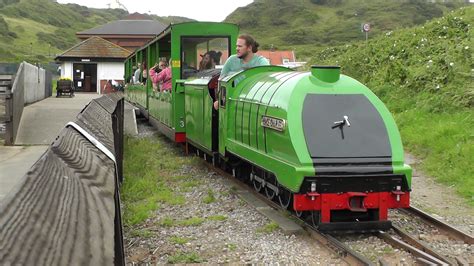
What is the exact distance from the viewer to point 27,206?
87.8 inches

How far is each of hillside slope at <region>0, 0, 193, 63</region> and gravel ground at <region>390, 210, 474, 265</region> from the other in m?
68.9

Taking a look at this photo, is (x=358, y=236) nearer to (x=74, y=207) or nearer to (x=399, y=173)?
(x=399, y=173)

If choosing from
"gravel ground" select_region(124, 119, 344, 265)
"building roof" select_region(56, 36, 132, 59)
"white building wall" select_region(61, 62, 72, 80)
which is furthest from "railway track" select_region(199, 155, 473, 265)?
"white building wall" select_region(61, 62, 72, 80)

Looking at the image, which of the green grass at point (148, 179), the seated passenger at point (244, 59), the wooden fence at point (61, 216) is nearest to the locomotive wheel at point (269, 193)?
the green grass at point (148, 179)

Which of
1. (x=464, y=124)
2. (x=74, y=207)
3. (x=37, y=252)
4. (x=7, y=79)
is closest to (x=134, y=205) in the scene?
(x=74, y=207)

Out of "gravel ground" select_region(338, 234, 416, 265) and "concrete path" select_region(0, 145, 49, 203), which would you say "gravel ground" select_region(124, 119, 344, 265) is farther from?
"concrete path" select_region(0, 145, 49, 203)

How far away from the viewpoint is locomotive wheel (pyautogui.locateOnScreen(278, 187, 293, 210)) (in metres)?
7.81

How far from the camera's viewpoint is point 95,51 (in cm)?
4703

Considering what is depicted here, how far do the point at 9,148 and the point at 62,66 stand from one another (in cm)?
3224

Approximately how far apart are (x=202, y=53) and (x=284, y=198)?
22.8ft

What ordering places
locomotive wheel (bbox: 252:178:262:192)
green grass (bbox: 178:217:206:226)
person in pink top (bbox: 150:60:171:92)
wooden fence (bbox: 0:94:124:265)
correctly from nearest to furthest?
wooden fence (bbox: 0:94:124:265) → green grass (bbox: 178:217:206:226) → locomotive wheel (bbox: 252:178:262:192) → person in pink top (bbox: 150:60:171:92)

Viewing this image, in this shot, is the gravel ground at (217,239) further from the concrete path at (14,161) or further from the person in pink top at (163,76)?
the person in pink top at (163,76)

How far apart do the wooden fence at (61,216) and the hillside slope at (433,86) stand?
7422 millimetres

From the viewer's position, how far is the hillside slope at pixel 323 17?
263 feet
